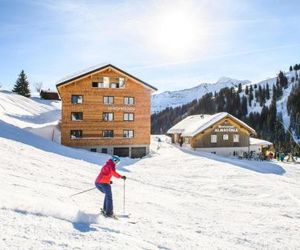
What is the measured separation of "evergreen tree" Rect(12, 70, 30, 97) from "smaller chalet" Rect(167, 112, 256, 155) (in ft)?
175

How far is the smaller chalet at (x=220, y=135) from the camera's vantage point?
5147 centimetres

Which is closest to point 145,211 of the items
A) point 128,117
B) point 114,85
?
point 128,117

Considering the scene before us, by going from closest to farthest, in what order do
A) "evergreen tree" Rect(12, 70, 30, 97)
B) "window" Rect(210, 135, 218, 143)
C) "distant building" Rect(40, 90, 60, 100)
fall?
"window" Rect(210, 135, 218, 143), "evergreen tree" Rect(12, 70, 30, 97), "distant building" Rect(40, 90, 60, 100)

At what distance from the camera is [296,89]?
587 feet

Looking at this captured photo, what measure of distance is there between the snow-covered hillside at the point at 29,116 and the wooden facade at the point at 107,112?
4.88 meters

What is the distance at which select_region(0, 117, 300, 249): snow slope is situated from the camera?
8086mm

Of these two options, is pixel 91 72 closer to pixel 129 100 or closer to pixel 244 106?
pixel 129 100

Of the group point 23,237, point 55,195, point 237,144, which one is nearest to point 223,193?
point 55,195

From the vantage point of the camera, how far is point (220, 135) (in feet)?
171

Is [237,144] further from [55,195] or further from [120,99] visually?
[55,195]

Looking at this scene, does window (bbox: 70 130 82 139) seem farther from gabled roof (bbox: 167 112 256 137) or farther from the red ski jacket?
the red ski jacket

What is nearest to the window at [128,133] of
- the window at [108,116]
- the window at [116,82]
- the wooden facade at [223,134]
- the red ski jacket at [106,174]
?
the window at [108,116]

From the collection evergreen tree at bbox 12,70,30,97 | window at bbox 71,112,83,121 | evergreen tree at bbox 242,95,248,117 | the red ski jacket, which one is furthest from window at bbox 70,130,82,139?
evergreen tree at bbox 242,95,248,117

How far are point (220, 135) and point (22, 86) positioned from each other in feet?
197
